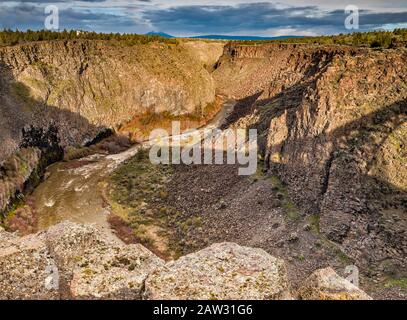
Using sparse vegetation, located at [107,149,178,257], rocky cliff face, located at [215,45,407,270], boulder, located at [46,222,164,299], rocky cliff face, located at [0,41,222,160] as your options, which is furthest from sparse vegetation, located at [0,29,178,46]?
boulder, located at [46,222,164,299]

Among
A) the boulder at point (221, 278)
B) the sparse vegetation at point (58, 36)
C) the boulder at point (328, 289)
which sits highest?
the sparse vegetation at point (58, 36)

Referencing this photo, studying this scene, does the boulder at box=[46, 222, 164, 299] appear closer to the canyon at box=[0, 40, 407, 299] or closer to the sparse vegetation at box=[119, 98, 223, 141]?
the canyon at box=[0, 40, 407, 299]

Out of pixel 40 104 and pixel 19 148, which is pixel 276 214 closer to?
pixel 19 148

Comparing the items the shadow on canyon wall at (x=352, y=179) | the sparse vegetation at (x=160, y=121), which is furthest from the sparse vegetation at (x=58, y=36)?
the shadow on canyon wall at (x=352, y=179)

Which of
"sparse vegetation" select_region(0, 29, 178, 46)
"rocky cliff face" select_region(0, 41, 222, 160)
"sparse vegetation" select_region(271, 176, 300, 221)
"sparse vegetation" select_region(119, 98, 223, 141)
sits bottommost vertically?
"sparse vegetation" select_region(271, 176, 300, 221)

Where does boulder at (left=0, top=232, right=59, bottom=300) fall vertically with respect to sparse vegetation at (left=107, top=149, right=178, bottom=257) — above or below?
above

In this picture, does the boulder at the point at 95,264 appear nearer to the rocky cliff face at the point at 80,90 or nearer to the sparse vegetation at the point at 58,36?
the rocky cliff face at the point at 80,90

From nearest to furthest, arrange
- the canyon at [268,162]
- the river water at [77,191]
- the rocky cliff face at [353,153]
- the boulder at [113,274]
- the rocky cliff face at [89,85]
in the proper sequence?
the boulder at [113,274] < the rocky cliff face at [353,153] < the canyon at [268,162] < the river water at [77,191] < the rocky cliff face at [89,85]
